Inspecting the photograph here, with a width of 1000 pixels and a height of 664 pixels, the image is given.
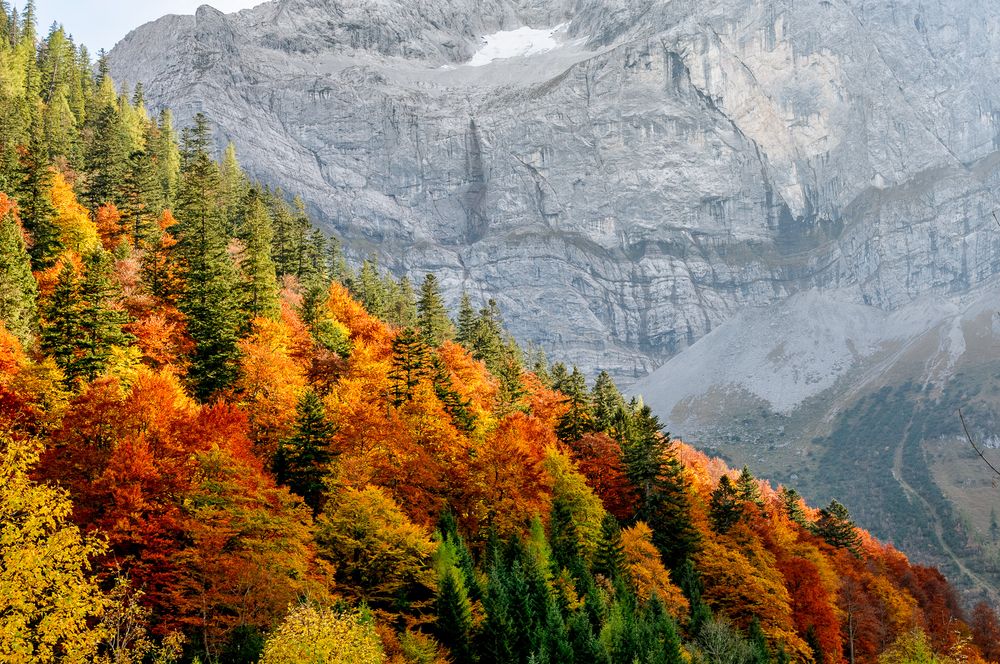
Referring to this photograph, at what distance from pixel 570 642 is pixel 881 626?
4813 cm

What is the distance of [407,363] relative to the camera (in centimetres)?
6538

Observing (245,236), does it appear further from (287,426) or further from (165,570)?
(165,570)

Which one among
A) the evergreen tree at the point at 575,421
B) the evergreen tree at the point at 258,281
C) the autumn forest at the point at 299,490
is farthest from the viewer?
the evergreen tree at the point at 575,421

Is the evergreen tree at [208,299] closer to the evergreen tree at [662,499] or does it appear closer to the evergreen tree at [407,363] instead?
the evergreen tree at [407,363]

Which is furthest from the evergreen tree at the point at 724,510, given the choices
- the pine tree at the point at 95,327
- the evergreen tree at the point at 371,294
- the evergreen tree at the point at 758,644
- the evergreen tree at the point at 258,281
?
the pine tree at the point at 95,327

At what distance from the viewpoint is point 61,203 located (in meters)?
74.1

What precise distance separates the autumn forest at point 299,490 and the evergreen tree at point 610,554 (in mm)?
259

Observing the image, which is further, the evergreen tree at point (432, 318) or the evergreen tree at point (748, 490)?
the evergreen tree at point (432, 318)

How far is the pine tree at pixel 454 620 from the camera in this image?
152ft

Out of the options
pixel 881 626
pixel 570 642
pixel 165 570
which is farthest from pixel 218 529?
pixel 881 626

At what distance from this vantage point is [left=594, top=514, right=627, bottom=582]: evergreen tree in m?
62.5

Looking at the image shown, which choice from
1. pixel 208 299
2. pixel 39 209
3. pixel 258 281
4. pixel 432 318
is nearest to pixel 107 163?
pixel 39 209

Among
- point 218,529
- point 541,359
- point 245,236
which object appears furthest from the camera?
point 541,359

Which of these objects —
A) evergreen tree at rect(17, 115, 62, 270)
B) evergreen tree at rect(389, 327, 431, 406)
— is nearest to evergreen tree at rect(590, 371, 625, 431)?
evergreen tree at rect(389, 327, 431, 406)
